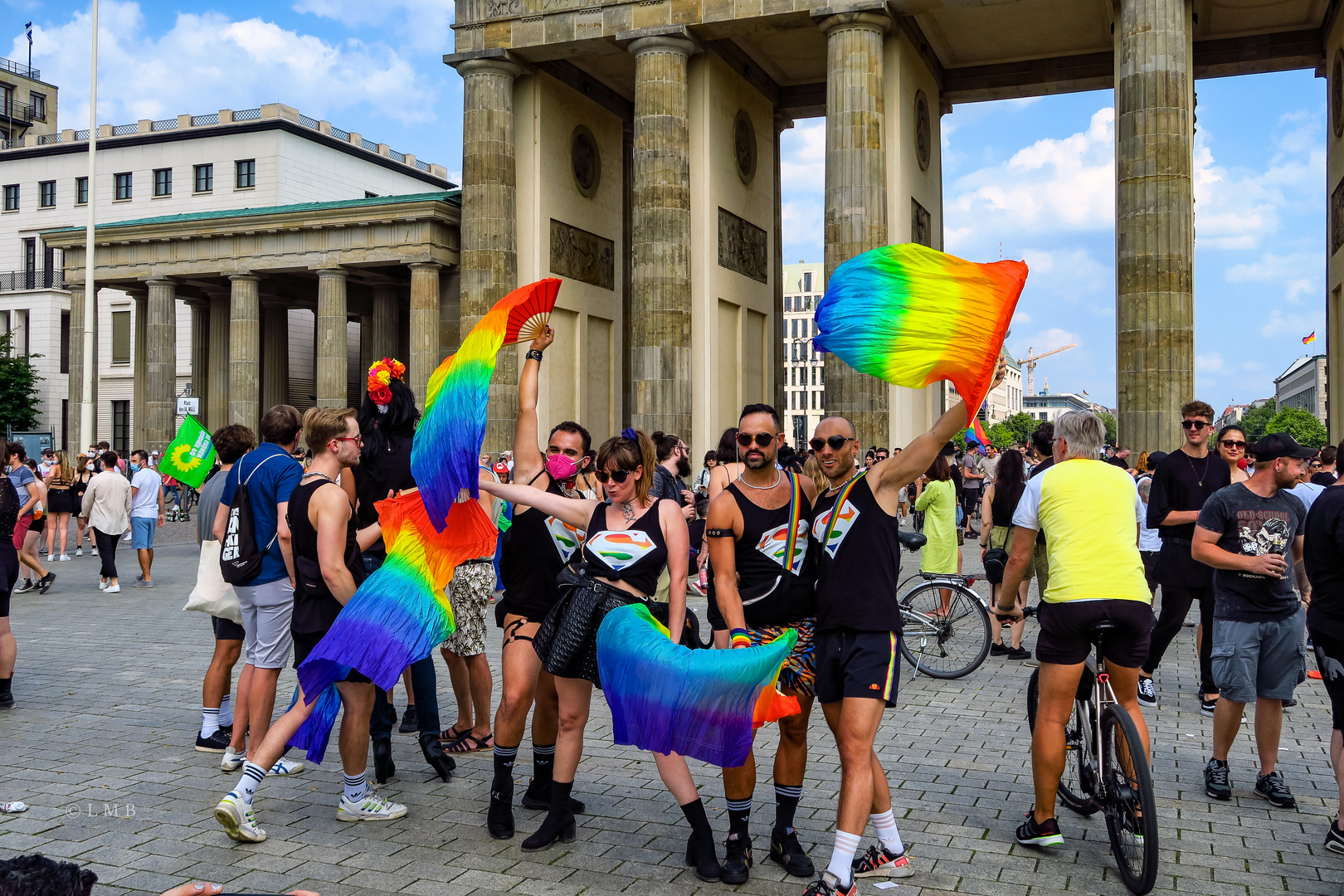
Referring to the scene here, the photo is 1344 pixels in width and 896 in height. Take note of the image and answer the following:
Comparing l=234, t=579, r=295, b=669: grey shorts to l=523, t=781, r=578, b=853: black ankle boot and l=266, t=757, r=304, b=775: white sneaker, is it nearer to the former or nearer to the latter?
l=266, t=757, r=304, b=775: white sneaker

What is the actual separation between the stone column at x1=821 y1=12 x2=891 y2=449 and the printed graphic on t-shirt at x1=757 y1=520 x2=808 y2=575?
77.3 ft

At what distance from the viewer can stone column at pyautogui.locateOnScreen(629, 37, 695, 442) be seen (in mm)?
30031

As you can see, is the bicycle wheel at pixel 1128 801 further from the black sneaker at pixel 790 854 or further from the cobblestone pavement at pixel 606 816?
the black sneaker at pixel 790 854

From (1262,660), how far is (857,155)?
2394 centimetres

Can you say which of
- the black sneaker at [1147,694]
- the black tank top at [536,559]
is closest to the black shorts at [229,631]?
the black tank top at [536,559]

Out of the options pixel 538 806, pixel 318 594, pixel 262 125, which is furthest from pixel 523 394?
pixel 262 125

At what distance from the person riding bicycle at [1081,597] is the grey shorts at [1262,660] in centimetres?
109

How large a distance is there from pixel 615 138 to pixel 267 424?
3194 cm

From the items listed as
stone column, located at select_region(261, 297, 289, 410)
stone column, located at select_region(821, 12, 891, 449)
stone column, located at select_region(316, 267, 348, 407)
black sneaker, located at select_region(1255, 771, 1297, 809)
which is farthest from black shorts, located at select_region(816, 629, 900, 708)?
stone column, located at select_region(261, 297, 289, 410)

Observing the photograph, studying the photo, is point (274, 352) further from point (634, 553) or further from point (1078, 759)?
point (1078, 759)

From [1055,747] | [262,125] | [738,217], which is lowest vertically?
[1055,747]

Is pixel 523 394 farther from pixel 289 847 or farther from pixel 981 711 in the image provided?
pixel 981 711

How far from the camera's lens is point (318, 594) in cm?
591

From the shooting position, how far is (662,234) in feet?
98.9
